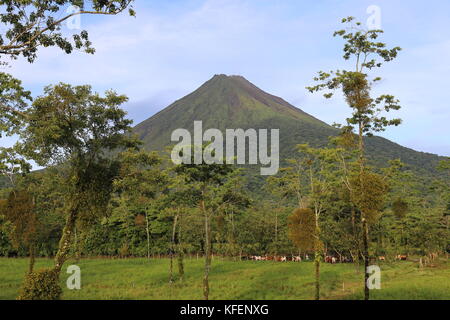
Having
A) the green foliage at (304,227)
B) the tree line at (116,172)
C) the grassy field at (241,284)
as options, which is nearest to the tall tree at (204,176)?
the tree line at (116,172)

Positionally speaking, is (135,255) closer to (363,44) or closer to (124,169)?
(124,169)

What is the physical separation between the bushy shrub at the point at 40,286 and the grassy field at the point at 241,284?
6649mm

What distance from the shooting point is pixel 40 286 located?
18.1 meters

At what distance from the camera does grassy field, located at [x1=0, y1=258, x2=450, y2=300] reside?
23.6 m

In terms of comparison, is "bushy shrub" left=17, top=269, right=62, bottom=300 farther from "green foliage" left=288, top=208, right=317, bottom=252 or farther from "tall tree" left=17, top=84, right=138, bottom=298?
"green foliage" left=288, top=208, right=317, bottom=252

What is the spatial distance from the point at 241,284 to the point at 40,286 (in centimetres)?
1535

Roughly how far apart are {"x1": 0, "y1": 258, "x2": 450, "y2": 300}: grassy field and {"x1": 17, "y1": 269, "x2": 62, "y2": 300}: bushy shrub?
6.65m

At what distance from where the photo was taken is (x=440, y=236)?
42438 millimetres

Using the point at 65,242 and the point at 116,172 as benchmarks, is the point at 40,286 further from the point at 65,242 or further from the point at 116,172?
the point at 116,172

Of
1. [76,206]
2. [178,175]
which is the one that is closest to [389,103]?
[178,175]

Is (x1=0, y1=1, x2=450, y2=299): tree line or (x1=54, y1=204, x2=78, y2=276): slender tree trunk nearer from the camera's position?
(x1=0, y1=1, x2=450, y2=299): tree line

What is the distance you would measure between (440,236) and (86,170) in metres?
41.1

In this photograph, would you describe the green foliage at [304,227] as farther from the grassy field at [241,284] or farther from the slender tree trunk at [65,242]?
the slender tree trunk at [65,242]

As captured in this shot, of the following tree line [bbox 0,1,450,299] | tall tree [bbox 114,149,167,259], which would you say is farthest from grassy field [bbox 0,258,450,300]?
tall tree [bbox 114,149,167,259]
